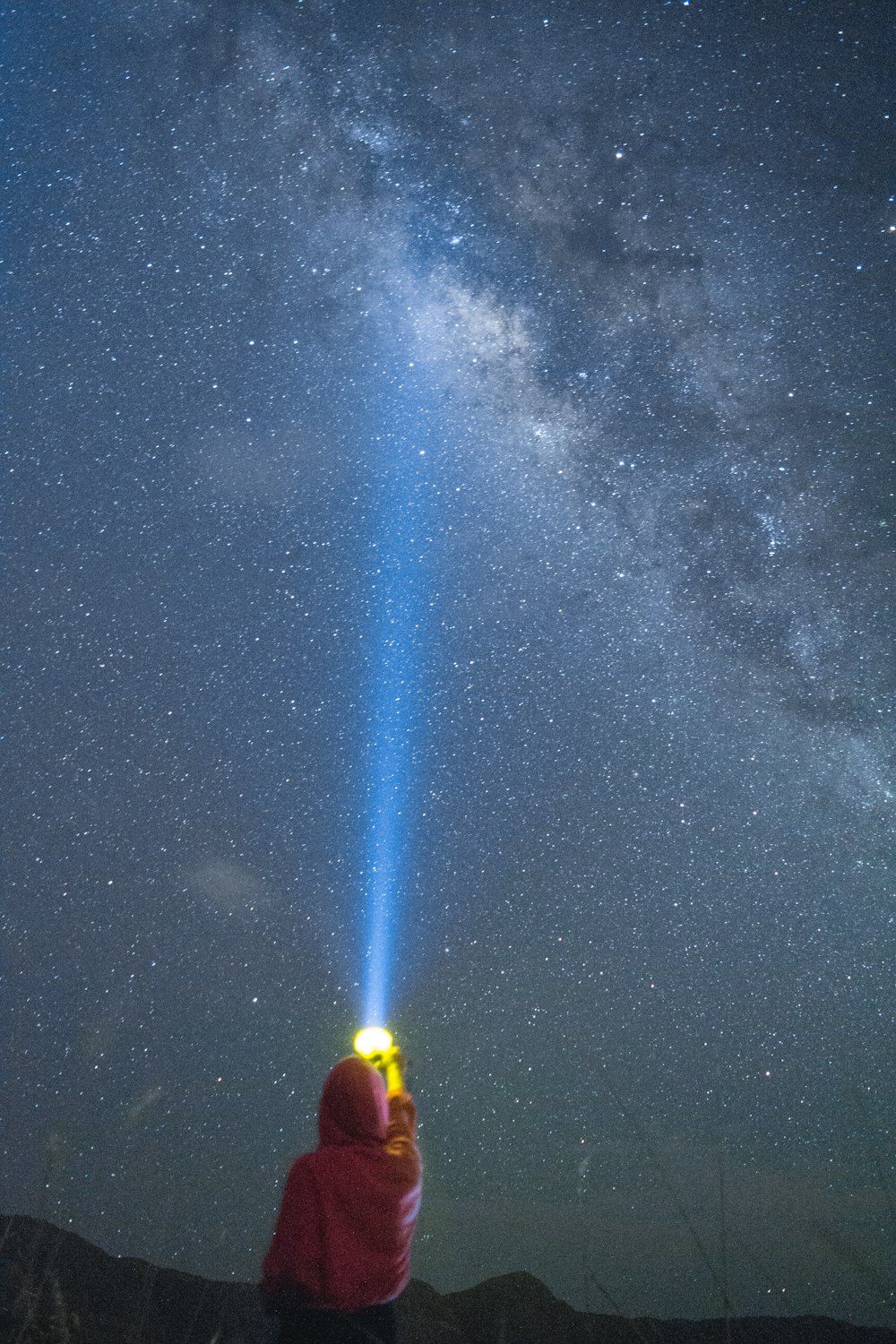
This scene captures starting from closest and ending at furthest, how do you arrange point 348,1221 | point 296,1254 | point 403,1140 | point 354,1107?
point 296,1254 < point 348,1221 < point 354,1107 < point 403,1140

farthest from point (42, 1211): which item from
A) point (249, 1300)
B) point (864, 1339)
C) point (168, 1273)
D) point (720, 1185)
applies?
point (864, 1339)

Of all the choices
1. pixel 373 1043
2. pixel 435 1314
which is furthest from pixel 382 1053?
pixel 435 1314

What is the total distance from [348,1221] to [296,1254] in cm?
20

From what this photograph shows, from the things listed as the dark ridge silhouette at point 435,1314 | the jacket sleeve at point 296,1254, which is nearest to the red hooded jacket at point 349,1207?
the jacket sleeve at point 296,1254

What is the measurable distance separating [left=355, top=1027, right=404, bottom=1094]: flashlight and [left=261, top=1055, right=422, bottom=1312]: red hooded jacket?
0.13m

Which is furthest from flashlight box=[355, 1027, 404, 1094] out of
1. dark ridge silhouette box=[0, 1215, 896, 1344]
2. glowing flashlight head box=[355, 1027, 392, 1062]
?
dark ridge silhouette box=[0, 1215, 896, 1344]

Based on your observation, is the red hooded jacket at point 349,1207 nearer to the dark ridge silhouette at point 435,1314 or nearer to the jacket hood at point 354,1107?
the jacket hood at point 354,1107

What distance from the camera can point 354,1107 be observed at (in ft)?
9.70

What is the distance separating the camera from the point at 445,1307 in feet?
115

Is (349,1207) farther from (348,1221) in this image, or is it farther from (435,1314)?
(435,1314)

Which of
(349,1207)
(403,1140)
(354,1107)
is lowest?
(349,1207)

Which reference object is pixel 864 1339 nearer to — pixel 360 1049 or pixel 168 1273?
pixel 168 1273

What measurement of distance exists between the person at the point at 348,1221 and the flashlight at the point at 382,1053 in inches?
5.3

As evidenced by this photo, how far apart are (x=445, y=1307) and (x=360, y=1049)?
40928mm
